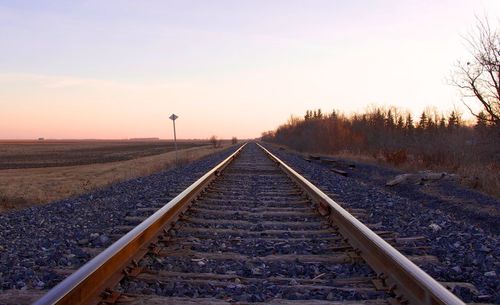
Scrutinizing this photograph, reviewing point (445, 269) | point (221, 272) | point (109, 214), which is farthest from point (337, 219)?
point (109, 214)

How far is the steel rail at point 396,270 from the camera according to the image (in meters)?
2.80

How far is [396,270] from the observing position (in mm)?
3510

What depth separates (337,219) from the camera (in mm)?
5855

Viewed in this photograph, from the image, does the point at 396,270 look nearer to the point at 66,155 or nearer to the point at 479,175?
the point at 479,175

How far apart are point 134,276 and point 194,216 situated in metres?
3.07

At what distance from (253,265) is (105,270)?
139 centimetres

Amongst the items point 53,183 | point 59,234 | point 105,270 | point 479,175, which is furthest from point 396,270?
point 53,183

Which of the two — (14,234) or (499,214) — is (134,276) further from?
(499,214)

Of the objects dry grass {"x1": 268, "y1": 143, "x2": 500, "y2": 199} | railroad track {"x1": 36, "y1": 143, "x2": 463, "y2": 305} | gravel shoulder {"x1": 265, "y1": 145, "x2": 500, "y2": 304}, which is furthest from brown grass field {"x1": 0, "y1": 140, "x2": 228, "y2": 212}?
dry grass {"x1": 268, "y1": 143, "x2": 500, "y2": 199}

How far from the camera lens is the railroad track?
3227 mm

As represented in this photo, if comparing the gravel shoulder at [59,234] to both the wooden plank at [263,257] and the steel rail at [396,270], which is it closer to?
the wooden plank at [263,257]

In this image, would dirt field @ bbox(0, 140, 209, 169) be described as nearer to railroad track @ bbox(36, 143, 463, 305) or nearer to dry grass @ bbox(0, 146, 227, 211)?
dry grass @ bbox(0, 146, 227, 211)

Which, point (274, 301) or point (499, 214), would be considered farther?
point (499, 214)

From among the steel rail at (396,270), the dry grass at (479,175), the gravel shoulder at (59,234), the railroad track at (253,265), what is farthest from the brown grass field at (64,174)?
the dry grass at (479,175)
